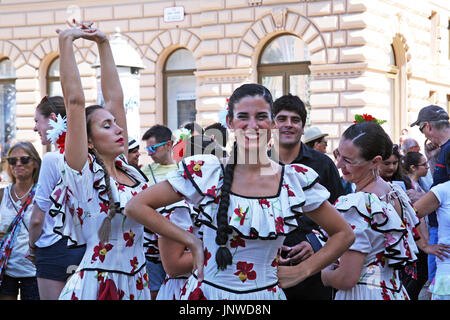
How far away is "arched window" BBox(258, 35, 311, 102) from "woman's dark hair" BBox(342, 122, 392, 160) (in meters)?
12.5

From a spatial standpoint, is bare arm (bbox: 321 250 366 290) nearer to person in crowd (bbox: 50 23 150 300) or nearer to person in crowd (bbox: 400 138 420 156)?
person in crowd (bbox: 50 23 150 300)

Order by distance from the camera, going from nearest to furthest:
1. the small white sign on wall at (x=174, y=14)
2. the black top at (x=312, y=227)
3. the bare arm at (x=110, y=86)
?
the bare arm at (x=110, y=86)
the black top at (x=312, y=227)
the small white sign on wall at (x=174, y=14)

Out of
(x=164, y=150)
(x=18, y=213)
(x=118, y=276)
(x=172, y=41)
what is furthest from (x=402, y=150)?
(x=172, y=41)

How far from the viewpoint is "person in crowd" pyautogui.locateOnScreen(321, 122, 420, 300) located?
3.53 meters

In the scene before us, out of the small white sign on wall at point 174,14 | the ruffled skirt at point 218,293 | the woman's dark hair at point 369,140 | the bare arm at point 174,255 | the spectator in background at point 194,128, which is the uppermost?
the small white sign on wall at point 174,14

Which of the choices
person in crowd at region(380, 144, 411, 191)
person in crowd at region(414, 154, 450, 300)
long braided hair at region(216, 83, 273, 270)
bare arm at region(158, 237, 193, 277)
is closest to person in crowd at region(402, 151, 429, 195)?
person in crowd at region(380, 144, 411, 191)

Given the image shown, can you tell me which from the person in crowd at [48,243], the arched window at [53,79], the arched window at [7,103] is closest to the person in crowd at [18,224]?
the person in crowd at [48,243]

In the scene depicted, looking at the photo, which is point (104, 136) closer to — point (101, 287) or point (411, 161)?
point (101, 287)

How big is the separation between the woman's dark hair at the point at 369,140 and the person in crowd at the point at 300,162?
0.73 meters

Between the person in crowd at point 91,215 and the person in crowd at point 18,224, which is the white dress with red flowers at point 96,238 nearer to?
the person in crowd at point 91,215

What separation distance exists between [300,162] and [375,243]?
133cm

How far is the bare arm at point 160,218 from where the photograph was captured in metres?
2.99

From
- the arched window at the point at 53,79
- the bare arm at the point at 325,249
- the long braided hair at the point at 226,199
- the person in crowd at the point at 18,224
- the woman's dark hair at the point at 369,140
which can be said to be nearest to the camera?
the long braided hair at the point at 226,199

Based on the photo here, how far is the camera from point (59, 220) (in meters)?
3.78
